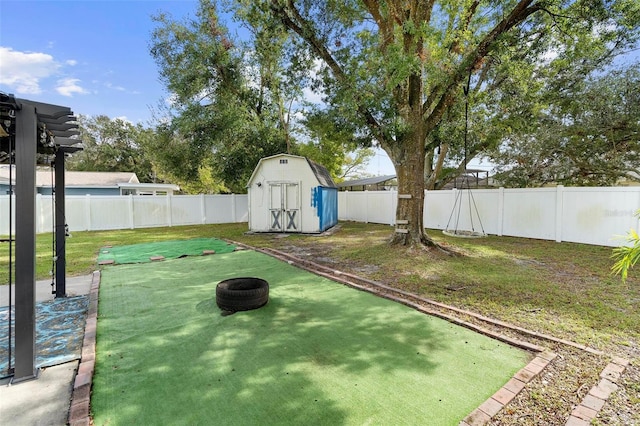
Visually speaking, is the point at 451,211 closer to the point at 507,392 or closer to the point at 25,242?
the point at 507,392

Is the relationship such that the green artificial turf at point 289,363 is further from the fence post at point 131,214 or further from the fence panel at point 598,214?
the fence post at point 131,214

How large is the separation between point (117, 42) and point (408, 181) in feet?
40.9

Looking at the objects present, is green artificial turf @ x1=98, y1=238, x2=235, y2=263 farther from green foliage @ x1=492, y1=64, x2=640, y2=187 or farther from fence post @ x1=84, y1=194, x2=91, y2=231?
green foliage @ x1=492, y1=64, x2=640, y2=187

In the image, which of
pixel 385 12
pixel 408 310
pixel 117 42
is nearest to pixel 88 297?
pixel 408 310

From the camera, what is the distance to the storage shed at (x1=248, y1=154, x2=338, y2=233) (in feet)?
35.5

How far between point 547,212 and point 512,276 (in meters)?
4.96

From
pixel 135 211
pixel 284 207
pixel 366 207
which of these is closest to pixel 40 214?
pixel 135 211

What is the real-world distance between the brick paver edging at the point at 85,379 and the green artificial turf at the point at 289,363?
6 centimetres

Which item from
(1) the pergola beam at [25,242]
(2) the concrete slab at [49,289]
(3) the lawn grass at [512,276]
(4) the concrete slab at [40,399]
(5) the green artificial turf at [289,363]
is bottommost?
(4) the concrete slab at [40,399]

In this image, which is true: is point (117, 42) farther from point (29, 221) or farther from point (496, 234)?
→ point (496, 234)

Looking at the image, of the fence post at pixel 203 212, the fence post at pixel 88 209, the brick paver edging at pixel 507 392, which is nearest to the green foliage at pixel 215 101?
the fence post at pixel 203 212

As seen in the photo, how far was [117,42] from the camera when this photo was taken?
11.8 metres

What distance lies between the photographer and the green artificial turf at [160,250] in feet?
23.3

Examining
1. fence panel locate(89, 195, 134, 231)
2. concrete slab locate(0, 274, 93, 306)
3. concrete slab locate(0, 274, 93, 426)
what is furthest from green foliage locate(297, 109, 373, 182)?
fence panel locate(89, 195, 134, 231)
